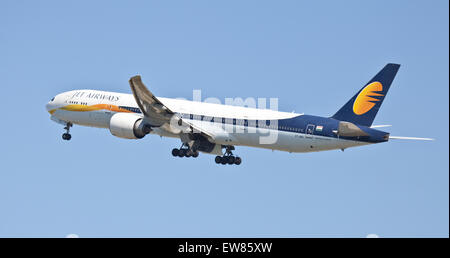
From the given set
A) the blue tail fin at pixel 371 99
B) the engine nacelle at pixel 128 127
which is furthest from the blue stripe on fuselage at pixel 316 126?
the engine nacelle at pixel 128 127

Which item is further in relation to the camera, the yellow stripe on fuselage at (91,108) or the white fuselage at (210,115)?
the yellow stripe on fuselage at (91,108)

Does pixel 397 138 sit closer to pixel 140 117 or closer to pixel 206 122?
pixel 206 122

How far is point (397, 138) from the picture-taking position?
55219 millimetres

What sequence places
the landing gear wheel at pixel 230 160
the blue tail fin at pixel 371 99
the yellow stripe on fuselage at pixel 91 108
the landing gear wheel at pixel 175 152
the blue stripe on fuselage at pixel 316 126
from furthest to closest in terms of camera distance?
the yellow stripe on fuselage at pixel 91 108
the landing gear wheel at pixel 230 160
the landing gear wheel at pixel 175 152
the blue tail fin at pixel 371 99
the blue stripe on fuselage at pixel 316 126

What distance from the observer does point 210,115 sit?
61.4 meters

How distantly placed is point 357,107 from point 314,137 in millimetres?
3404

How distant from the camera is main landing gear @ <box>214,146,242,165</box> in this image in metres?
63.7

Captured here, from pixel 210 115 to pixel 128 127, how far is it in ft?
19.1

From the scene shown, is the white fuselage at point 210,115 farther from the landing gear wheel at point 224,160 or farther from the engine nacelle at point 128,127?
the landing gear wheel at point 224,160

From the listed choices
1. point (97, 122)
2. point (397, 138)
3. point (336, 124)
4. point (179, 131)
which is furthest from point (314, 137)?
point (97, 122)

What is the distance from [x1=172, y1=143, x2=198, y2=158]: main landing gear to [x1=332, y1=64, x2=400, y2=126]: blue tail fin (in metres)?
11.7

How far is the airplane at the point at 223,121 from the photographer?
56.7 m

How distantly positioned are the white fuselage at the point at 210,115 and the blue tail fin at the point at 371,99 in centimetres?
179

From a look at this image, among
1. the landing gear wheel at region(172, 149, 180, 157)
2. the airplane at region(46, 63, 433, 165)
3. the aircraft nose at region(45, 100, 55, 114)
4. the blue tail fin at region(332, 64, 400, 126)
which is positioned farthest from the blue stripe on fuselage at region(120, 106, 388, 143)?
the aircraft nose at region(45, 100, 55, 114)
